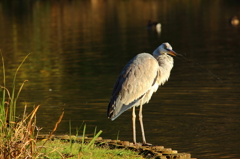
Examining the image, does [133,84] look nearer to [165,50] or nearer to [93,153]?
[165,50]

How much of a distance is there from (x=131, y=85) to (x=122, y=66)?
9328 mm

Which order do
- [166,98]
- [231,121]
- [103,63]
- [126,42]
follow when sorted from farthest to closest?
[126,42] < [103,63] < [166,98] < [231,121]

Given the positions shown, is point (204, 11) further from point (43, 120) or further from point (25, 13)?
point (43, 120)

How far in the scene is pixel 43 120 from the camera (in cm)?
1046

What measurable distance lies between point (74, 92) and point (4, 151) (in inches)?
297

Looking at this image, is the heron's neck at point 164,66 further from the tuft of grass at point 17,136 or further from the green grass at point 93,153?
the tuft of grass at point 17,136

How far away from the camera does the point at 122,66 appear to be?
1753cm

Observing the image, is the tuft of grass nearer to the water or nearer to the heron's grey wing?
the water

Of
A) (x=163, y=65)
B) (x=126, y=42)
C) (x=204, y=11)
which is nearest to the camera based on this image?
(x=163, y=65)

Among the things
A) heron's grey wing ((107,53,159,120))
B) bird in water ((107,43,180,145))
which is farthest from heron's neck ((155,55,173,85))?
heron's grey wing ((107,53,159,120))

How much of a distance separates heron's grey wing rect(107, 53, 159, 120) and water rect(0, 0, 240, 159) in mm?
981

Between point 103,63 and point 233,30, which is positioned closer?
point 103,63

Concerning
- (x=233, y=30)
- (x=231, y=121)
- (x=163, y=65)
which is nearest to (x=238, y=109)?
(x=231, y=121)

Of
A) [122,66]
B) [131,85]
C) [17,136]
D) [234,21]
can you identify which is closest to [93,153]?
[17,136]
